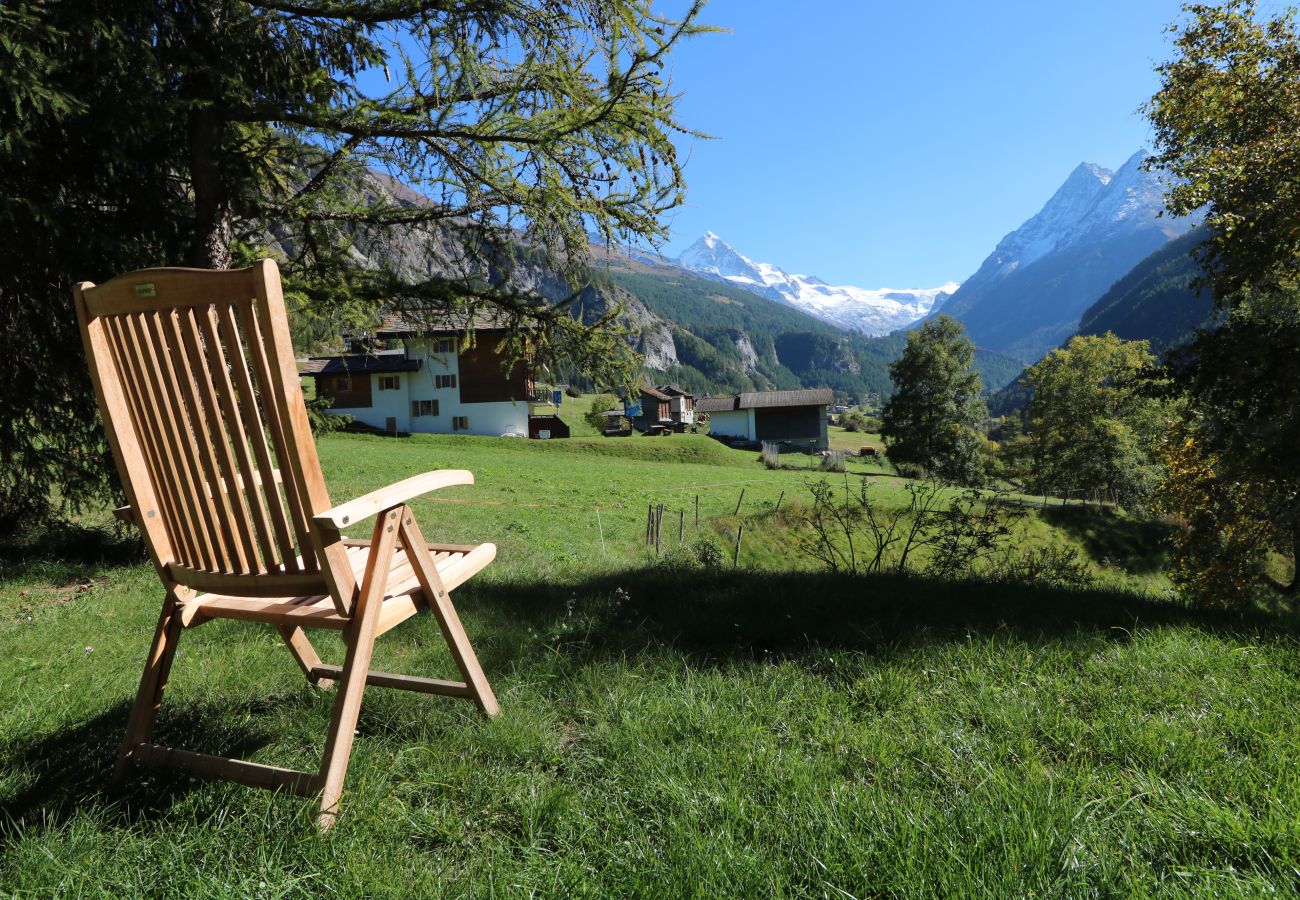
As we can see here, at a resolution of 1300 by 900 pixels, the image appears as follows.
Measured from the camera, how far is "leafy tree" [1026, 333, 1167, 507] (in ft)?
113

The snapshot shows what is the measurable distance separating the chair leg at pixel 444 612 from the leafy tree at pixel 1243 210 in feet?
31.9

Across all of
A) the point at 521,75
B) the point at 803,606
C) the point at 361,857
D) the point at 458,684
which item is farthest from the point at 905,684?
the point at 521,75

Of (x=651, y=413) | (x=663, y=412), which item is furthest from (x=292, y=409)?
(x=663, y=412)

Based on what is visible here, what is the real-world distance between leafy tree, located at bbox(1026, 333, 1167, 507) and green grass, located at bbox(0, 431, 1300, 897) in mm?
36289

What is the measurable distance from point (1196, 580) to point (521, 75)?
15.0 m

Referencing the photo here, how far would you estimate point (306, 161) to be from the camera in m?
6.90

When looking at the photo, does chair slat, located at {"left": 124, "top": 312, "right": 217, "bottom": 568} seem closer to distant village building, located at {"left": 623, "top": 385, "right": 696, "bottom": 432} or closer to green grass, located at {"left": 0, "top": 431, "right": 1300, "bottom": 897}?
green grass, located at {"left": 0, "top": 431, "right": 1300, "bottom": 897}

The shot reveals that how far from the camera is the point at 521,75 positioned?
5590 millimetres

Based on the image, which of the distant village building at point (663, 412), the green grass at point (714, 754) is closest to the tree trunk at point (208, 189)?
the green grass at point (714, 754)

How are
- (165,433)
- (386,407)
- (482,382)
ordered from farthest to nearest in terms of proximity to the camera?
1. (386,407)
2. (482,382)
3. (165,433)

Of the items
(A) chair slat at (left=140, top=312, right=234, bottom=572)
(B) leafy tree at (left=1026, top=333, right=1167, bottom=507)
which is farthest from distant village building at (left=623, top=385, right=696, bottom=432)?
(A) chair slat at (left=140, top=312, right=234, bottom=572)

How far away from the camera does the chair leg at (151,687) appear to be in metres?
2.26

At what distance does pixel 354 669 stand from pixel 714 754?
3.78 feet

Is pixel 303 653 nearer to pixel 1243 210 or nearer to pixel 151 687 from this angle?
pixel 151 687
